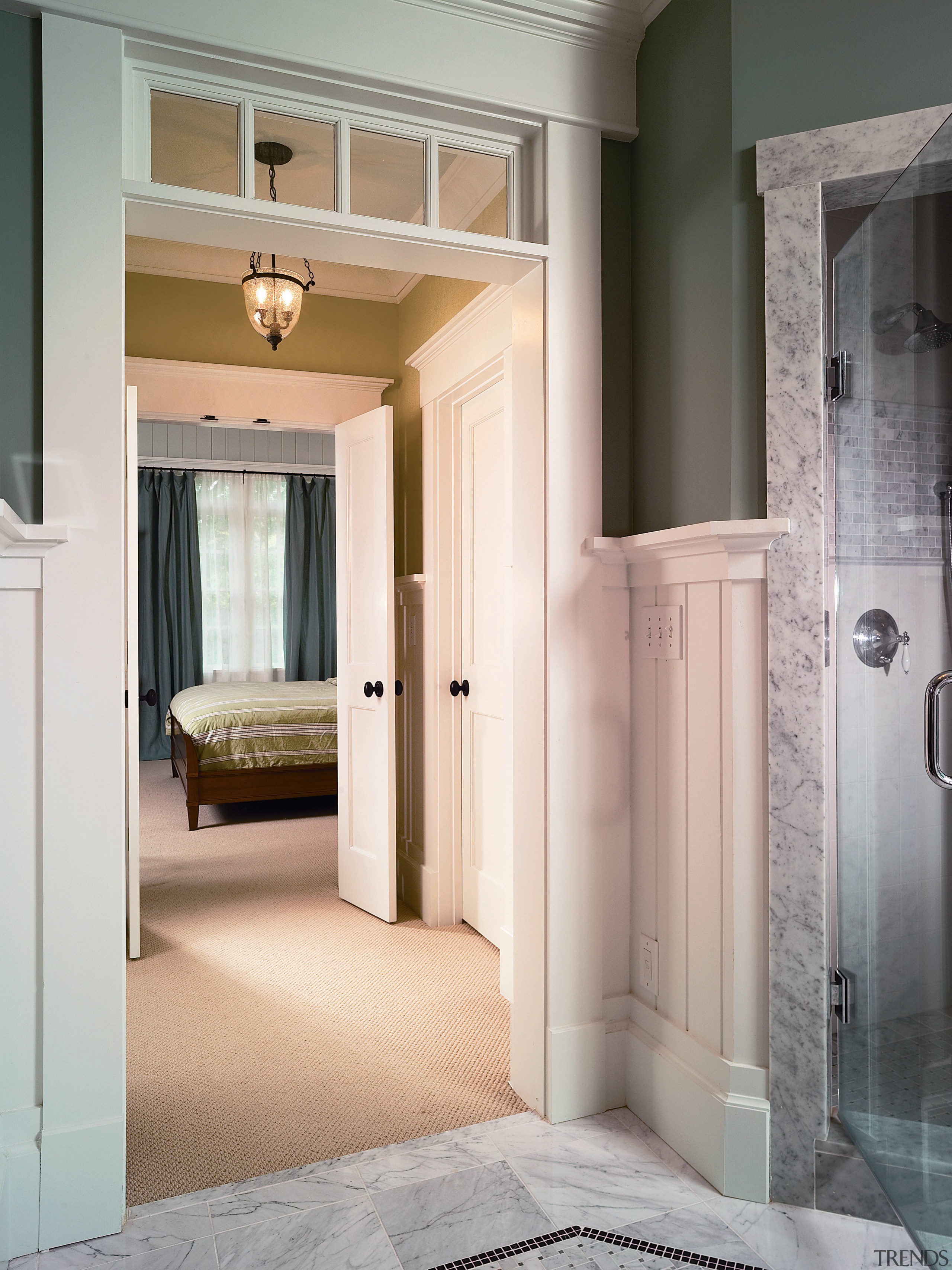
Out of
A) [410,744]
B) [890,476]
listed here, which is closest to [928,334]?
[890,476]

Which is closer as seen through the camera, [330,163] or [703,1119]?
[703,1119]

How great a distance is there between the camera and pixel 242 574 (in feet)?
28.0

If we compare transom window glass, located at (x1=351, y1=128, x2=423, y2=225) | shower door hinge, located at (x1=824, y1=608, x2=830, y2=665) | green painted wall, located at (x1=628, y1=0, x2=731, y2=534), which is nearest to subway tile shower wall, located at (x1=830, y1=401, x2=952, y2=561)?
shower door hinge, located at (x1=824, y1=608, x2=830, y2=665)

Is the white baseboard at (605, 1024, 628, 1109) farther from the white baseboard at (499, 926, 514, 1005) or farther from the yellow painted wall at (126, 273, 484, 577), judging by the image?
the yellow painted wall at (126, 273, 484, 577)

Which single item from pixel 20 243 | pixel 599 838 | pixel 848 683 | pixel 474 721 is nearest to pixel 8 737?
pixel 20 243

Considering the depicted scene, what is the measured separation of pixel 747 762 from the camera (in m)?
1.88

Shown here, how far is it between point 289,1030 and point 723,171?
2607mm

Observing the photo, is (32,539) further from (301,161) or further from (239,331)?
(239,331)

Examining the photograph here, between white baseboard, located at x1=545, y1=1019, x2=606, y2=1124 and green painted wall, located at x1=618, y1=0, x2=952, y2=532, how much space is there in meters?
1.27

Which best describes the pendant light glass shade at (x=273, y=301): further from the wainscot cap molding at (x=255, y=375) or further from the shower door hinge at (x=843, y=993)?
the shower door hinge at (x=843, y=993)

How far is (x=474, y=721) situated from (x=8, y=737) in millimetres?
1985

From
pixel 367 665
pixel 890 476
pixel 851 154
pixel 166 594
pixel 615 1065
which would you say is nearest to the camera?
pixel 890 476

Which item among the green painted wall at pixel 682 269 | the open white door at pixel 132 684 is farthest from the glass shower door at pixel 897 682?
the open white door at pixel 132 684

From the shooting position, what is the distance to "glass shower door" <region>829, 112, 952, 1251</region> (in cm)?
142
